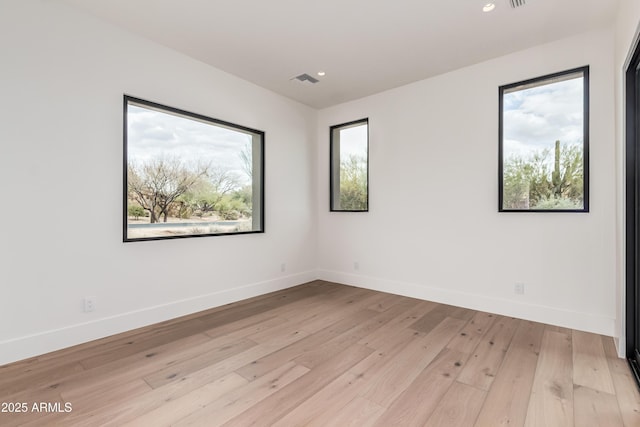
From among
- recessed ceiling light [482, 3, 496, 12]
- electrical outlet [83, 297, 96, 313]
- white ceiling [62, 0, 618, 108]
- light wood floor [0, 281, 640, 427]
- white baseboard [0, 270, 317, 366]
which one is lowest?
light wood floor [0, 281, 640, 427]

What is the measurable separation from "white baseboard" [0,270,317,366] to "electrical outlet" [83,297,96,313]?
112 millimetres

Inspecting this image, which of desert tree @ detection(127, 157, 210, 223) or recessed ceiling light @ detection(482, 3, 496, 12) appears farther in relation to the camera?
desert tree @ detection(127, 157, 210, 223)

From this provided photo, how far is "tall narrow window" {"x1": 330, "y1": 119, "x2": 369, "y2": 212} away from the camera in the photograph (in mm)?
4613

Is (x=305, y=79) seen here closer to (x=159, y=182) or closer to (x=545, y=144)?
(x=159, y=182)

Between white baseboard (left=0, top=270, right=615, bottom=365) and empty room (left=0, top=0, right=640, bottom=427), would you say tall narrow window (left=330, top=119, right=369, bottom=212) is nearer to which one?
empty room (left=0, top=0, right=640, bottom=427)

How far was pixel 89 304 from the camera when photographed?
265 cm

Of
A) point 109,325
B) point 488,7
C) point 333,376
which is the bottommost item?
point 333,376

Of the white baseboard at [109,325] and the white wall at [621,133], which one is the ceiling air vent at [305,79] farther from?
the white wall at [621,133]

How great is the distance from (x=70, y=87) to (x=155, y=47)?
0.95 metres

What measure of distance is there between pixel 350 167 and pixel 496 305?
275cm

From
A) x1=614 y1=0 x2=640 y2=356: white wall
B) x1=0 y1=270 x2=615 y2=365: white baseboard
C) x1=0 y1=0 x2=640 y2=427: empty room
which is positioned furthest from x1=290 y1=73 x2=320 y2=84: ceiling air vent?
x1=614 y1=0 x2=640 y2=356: white wall

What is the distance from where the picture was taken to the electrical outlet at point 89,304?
2639mm

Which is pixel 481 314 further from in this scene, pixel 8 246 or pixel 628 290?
pixel 8 246

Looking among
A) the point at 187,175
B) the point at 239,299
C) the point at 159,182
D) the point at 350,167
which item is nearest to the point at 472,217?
the point at 350,167
